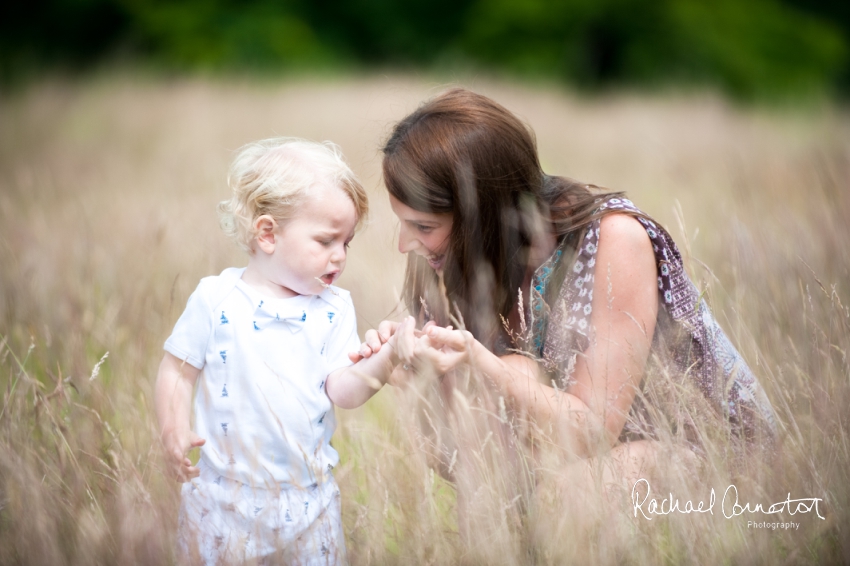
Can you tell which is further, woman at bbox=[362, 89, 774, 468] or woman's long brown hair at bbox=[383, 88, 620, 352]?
woman's long brown hair at bbox=[383, 88, 620, 352]

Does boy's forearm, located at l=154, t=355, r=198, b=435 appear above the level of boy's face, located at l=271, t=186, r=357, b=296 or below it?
below

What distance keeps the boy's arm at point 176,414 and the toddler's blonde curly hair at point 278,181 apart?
0.37 meters

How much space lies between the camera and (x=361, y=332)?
3.11 m

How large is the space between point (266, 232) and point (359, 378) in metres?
0.47

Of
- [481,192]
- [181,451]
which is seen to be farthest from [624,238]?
[181,451]

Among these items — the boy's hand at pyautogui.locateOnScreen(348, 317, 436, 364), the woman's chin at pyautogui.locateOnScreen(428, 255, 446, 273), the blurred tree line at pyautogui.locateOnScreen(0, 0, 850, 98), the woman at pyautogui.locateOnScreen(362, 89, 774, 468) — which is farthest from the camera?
the blurred tree line at pyautogui.locateOnScreen(0, 0, 850, 98)

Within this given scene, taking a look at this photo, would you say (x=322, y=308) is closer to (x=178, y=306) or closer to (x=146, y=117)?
(x=178, y=306)

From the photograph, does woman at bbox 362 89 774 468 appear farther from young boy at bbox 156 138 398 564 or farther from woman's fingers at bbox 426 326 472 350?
young boy at bbox 156 138 398 564

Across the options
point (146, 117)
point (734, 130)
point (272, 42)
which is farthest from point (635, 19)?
point (146, 117)

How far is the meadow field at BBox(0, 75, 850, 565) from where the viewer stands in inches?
66.2

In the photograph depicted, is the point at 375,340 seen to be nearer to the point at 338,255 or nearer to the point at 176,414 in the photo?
the point at 338,255

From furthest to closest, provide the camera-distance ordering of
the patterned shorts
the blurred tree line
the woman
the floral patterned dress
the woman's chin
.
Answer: the blurred tree line → the woman's chin → the floral patterned dress → the woman → the patterned shorts

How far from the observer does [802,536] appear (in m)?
1.64

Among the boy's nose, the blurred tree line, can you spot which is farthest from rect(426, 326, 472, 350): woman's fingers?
the blurred tree line
